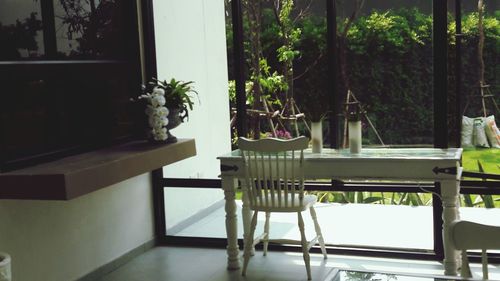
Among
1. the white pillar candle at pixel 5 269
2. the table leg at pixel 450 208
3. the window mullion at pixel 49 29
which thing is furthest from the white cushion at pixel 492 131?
the white pillar candle at pixel 5 269

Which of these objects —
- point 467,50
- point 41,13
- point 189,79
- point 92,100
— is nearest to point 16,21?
point 41,13

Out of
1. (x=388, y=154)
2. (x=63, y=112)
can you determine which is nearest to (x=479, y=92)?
(x=388, y=154)

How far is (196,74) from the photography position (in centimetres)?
505

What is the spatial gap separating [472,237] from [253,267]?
2422 mm

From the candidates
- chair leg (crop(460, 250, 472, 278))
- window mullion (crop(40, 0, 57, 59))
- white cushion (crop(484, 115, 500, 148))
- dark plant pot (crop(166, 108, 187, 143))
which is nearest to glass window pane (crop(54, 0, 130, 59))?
window mullion (crop(40, 0, 57, 59))

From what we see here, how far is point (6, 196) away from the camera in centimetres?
333

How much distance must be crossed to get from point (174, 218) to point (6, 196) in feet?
6.54

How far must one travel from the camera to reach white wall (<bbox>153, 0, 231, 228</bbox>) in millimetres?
5012

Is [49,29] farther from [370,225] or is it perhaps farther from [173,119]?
[370,225]

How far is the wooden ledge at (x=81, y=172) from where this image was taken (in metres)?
3.28

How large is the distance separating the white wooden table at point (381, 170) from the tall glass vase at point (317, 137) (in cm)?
6

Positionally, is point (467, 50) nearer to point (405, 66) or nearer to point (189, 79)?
point (405, 66)

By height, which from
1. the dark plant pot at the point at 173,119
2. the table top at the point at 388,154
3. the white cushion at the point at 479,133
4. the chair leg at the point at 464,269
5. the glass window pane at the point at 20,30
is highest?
the glass window pane at the point at 20,30

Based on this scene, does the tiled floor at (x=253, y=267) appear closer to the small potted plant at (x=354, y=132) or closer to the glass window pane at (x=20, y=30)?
the small potted plant at (x=354, y=132)
